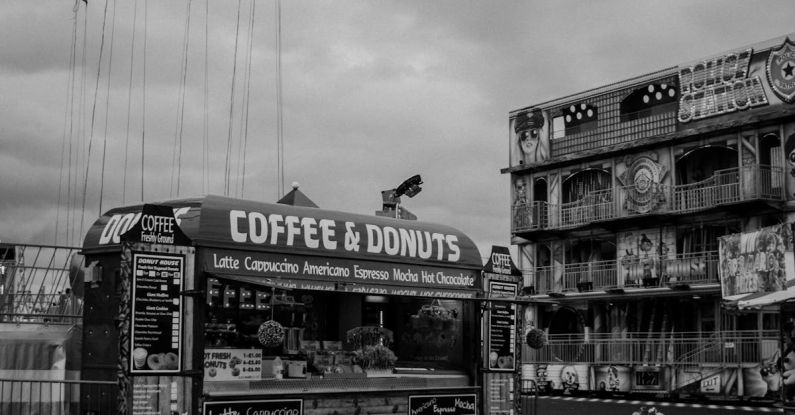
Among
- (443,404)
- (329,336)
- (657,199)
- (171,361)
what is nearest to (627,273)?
(657,199)

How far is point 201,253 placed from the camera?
13.7 metres

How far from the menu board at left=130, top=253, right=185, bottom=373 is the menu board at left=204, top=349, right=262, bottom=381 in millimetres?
962

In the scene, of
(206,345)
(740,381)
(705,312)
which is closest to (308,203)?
(206,345)

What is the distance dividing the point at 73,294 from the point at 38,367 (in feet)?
6.47

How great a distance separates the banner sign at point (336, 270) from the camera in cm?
1408

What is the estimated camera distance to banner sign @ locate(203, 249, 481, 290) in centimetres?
1408

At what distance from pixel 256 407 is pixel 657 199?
30247 mm

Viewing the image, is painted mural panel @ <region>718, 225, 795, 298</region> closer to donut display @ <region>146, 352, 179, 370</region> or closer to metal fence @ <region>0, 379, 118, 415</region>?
donut display @ <region>146, 352, 179, 370</region>

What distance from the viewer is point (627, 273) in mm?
42312

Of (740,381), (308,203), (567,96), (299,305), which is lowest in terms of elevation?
(740,381)

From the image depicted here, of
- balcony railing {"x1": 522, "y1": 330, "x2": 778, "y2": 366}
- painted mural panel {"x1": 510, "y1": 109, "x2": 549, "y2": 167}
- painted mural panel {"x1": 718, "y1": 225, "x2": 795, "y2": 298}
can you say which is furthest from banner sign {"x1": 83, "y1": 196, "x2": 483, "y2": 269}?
painted mural panel {"x1": 510, "y1": 109, "x2": 549, "y2": 167}

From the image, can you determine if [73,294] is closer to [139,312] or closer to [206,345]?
[206,345]

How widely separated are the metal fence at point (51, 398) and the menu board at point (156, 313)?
4.84ft

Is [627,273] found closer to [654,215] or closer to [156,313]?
[654,215]
